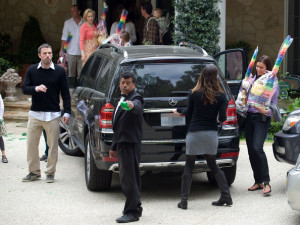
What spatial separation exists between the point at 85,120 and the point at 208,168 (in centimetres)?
185

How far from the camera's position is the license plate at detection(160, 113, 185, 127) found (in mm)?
7691

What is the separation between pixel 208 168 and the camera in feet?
25.5

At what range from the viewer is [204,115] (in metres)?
7.30

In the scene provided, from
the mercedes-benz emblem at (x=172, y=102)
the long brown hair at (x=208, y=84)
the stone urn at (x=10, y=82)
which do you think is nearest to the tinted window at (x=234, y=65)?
the mercedes-benz emblem at (x=172, y=102)

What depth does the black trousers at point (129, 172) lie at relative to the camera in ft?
22.6

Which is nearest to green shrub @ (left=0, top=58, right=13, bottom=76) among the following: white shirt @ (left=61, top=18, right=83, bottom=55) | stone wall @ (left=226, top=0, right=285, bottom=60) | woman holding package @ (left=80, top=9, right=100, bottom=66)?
white shirt @ (left=61, top=18, right=83, bottom=55)

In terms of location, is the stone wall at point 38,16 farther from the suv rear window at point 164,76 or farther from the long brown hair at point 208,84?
the long brown hair at point 208,84

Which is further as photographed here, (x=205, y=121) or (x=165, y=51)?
(x=165, y=51)

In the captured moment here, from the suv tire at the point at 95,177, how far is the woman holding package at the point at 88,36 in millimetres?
6014

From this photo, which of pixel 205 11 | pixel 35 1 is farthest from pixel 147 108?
pixel 35 1

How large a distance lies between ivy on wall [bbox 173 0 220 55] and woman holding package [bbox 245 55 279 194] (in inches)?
229

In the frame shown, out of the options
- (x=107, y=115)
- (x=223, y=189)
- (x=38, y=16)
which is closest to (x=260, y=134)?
(x=223, y=189)

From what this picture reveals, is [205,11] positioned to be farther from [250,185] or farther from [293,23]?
[250,185]

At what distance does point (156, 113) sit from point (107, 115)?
574 millimetres
